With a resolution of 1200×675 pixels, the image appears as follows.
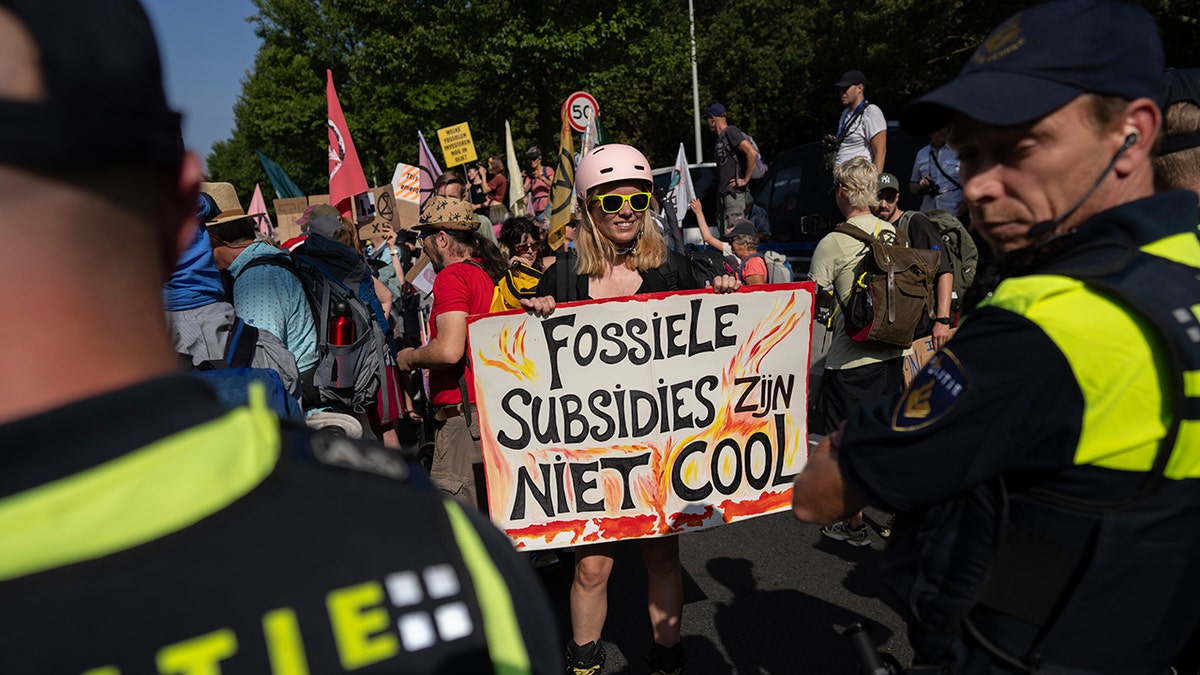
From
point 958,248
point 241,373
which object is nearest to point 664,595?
point 241,373

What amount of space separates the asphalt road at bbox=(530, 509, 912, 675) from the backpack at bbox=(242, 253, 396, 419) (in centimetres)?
144

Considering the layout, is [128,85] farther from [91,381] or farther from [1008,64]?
[1008,64]

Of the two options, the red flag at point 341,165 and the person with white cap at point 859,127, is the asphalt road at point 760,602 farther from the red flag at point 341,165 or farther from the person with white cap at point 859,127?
the red flag at point 341,165

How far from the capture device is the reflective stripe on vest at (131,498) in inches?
22.5

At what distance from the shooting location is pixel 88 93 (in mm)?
604

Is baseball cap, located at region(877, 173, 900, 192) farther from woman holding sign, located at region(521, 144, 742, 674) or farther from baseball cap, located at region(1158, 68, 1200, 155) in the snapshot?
baseball cap, located at region(1158, 68, 1200, 155)

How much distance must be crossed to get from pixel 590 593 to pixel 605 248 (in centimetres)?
139

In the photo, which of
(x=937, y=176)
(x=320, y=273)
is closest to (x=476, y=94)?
(x=937, y=176)

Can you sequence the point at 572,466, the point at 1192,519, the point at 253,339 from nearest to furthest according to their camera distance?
1. the point at 1192,519
2. the point at 253,339
3. the point at 572,466

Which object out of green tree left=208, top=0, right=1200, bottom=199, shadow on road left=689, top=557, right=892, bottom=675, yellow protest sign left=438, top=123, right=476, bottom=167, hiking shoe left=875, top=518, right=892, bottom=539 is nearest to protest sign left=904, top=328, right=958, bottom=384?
hiking shoe left=875, top=518, right=892, bottom=539

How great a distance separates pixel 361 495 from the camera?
72cm

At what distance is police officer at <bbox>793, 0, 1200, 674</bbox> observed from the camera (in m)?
1.33

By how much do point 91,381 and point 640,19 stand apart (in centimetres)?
2327

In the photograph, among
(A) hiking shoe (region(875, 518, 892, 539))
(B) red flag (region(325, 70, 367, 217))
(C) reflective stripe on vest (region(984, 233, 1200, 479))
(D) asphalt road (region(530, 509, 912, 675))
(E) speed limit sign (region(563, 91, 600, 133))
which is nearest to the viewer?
(C) reflective stripe on vest (region(984, 233, 1200, 479))
